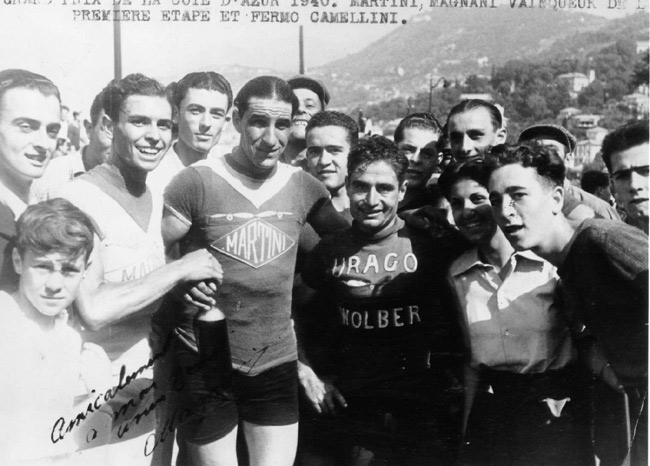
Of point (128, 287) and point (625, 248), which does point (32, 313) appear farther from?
point (625, 248)

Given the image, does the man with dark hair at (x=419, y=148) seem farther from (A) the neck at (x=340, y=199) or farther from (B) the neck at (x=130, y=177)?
(B) the neck at (x=130, y=177)

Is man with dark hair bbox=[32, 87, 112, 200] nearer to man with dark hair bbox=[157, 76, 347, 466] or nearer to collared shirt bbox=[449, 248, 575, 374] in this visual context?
man with dark hair bbox=[157, 76, 347, 466]

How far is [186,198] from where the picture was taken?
2.98 metres

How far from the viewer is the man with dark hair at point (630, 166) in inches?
121

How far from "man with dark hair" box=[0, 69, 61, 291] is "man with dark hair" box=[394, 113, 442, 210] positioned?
164 cm

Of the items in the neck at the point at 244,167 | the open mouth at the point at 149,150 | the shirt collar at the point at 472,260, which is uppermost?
the open mouth at the point at 149,150

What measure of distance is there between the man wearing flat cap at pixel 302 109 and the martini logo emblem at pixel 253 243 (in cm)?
44

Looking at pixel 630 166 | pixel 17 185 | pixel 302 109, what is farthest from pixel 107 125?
pixel 630 166

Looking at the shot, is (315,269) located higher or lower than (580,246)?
lower

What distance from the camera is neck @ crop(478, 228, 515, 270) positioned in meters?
2.95

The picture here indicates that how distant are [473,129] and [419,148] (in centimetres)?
27

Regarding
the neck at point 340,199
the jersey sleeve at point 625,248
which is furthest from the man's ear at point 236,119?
the jersey sleeve at point 625,248

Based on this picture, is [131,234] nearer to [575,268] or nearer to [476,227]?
[476,227]

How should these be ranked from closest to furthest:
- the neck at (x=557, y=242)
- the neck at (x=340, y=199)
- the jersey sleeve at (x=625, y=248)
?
the jersey sleeve at (x=625, y=248) < the neck at (x=557, y=242) < the neck at (x=340, y=199)
